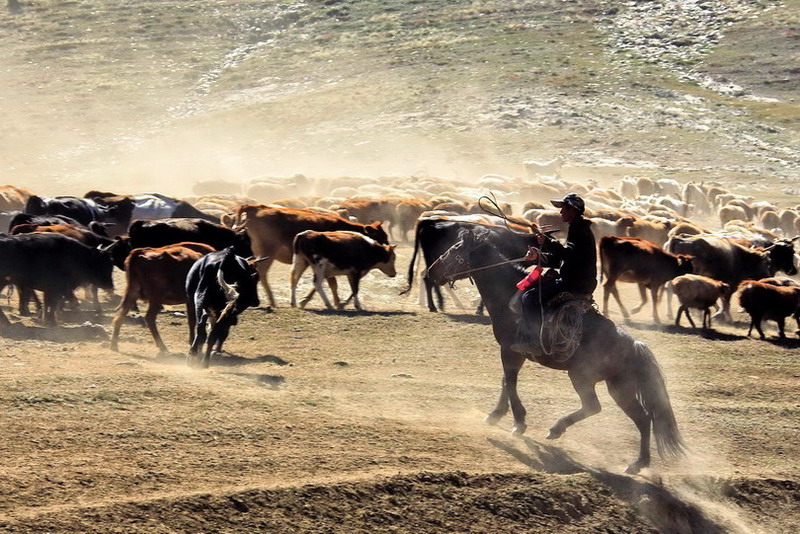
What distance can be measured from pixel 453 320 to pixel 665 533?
28.0ft

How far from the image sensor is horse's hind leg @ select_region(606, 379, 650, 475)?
10977 mm

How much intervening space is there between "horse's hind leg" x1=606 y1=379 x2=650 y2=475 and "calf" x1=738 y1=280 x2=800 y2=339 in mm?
9346

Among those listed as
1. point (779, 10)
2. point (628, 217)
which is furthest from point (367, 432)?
point (779, 10)

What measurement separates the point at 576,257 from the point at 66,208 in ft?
51.1

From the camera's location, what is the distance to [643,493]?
34.7 feet

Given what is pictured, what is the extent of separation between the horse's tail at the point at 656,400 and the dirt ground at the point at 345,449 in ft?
1.26

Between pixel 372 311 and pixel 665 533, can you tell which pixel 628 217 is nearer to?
pixel 372 311

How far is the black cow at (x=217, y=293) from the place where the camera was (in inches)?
538

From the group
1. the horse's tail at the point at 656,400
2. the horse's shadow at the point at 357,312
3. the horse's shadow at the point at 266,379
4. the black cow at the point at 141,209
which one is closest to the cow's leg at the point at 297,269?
the horse's shadow at the point at 357,312

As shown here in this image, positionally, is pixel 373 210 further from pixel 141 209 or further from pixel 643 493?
pixel 643 493

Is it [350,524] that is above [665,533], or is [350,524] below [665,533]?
above

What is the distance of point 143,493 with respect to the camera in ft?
29.1

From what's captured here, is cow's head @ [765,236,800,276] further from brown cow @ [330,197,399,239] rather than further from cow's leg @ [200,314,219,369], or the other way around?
cow's leg @ [200,314,219,369]

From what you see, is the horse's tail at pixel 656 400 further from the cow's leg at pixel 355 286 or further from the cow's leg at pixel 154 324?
the cow's leg at pixel 355 286
